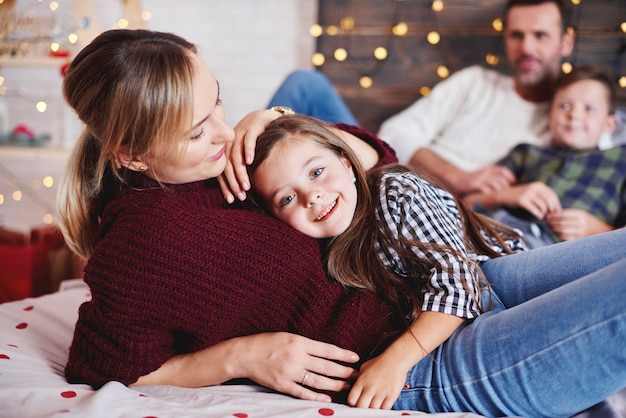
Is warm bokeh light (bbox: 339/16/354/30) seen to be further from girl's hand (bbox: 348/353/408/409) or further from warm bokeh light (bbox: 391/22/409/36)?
girl's hand (bbox: 348/353/408/409)

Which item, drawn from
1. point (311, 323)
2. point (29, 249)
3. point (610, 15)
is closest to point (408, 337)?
point (311, 323)

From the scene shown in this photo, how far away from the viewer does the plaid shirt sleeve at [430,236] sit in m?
1.06

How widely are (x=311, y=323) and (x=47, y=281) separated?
5.82ft

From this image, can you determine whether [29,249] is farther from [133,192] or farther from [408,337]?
[408,337]

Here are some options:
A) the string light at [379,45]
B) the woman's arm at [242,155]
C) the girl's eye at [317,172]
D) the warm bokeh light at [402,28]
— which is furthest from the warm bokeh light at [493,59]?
the girl's eye at [317,172]

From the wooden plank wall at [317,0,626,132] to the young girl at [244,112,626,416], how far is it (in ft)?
4.82

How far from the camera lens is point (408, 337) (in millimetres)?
1035

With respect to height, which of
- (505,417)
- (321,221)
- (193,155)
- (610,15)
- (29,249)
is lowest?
(29,249)

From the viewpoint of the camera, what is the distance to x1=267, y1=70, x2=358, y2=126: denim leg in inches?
80.9

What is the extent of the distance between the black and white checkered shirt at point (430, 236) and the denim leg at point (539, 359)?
70 mm

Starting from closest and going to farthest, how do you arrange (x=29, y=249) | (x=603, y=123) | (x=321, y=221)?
(x=321, y=221)
(x=603, y=123)
(x=29, y=249)

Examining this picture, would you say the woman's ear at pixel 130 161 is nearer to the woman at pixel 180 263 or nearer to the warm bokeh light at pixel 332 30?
the woman at pixel 180 263

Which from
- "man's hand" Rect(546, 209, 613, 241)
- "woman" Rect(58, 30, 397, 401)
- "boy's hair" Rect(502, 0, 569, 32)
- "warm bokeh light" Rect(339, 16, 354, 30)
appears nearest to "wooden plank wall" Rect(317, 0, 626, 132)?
"warm bokeh light" Rect(339, 16, 354, 30)

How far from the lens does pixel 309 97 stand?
210 cm
